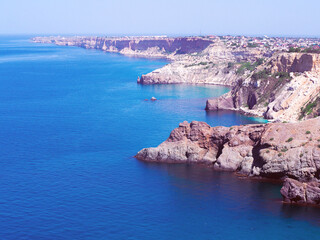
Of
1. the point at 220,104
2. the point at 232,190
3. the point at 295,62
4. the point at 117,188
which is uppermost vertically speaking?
the point at 295,62

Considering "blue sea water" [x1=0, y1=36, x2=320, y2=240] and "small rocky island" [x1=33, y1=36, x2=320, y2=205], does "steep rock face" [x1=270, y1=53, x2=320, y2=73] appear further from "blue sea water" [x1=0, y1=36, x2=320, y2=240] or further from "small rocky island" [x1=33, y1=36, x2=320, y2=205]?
"blue sea water" [x1=0, y1=36, x2=320, y2=240]

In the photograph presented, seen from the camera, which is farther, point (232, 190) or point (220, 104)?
point (220, 104)

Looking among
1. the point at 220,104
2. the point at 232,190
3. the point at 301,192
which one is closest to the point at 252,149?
the point at 232,190

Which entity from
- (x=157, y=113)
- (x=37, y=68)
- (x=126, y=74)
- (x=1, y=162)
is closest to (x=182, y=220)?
(x=1, y=162)

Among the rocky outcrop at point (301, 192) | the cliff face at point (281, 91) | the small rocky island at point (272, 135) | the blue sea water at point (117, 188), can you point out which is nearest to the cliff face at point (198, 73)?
the cliff face at point (281, 91)

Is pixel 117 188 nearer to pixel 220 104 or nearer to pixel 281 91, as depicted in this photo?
pixel 220 104
